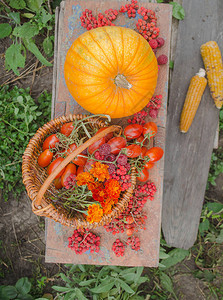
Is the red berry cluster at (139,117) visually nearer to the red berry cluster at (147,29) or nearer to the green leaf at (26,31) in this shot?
the red berry cluster at (147,29)

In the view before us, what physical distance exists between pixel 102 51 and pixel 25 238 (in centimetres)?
192

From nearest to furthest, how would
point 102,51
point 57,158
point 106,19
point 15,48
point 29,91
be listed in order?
1. point 102,51
2. point 57,158
3. point 106,19
4. point 15,48
5. point 29,91

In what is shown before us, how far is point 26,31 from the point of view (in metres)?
1.98

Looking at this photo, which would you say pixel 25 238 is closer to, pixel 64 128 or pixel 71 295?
pixel 71 295

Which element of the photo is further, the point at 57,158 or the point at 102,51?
the point at 57,158

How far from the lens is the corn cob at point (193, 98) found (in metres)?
2.01

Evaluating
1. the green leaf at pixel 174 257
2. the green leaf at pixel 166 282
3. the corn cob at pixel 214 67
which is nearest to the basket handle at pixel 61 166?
the corn cob at pixel 214 67

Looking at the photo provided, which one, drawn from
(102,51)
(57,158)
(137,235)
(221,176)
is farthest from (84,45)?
(221,176)

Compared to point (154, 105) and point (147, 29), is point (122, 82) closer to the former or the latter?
point (154, 105)

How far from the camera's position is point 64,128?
1.65 metres

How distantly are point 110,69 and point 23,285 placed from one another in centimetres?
201

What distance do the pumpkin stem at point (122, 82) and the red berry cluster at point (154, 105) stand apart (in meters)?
0.39

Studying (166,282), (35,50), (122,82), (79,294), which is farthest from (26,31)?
(166,282)

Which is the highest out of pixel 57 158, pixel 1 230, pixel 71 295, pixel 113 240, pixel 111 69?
pixel 111 69
